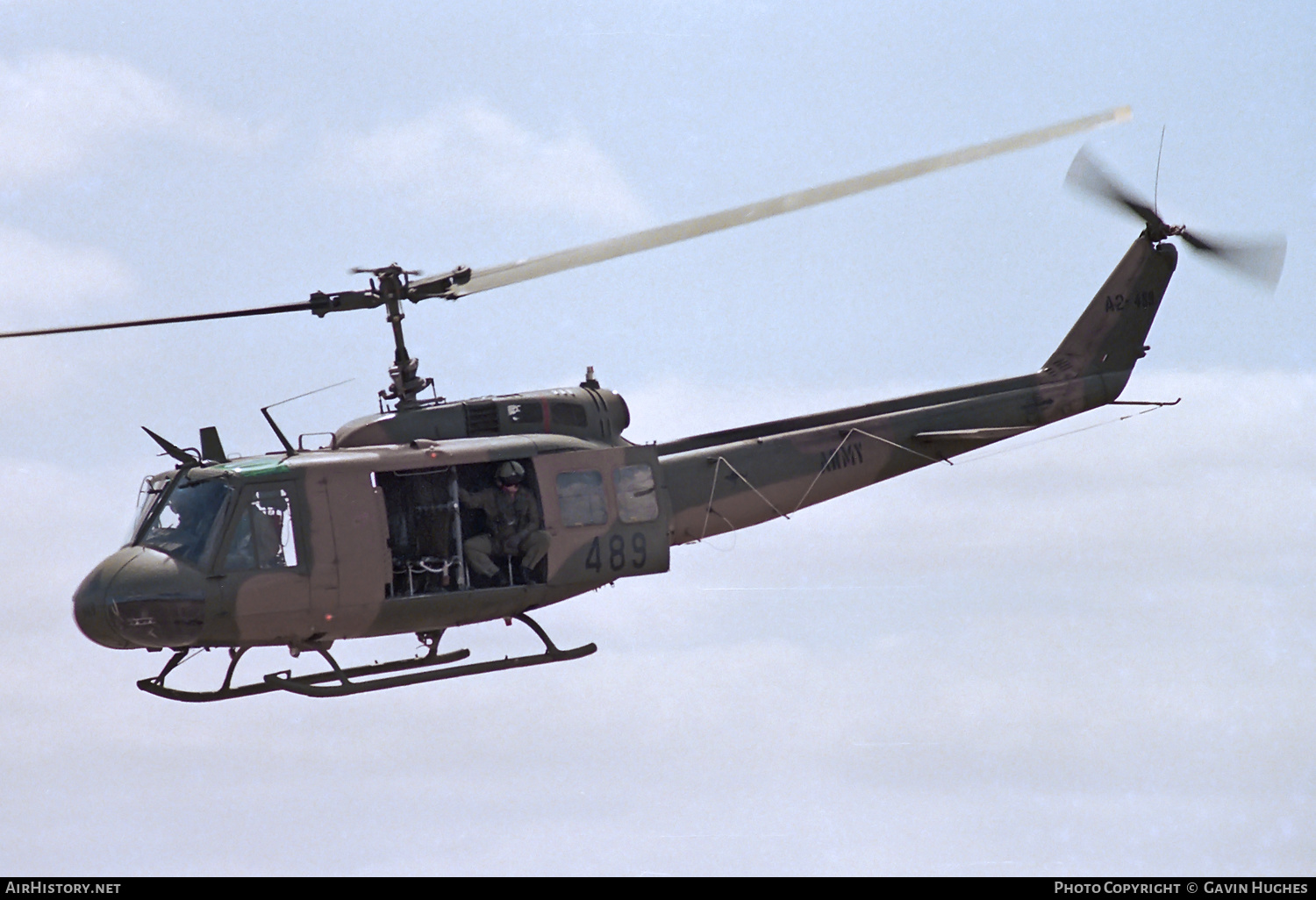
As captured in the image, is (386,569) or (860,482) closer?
(386,569)

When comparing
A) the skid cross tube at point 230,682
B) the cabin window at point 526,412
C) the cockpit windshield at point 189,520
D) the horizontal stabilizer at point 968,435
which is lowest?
the skid cross tube at point 230,682

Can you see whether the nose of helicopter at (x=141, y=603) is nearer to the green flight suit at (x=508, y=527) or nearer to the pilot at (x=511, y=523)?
the green flight suit at (x=508, y=527)

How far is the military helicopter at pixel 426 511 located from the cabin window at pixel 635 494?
2cm

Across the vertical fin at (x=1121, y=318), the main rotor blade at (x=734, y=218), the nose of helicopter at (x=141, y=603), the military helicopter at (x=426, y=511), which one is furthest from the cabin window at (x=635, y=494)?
the vertical fin at (x=1121, y=318)

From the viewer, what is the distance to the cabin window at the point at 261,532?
17.2 m

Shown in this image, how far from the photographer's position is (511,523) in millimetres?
18562

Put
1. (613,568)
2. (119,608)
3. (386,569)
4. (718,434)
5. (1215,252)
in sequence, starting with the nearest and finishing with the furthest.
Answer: (119,608), (386,569), (613,568), (718,434), (1215,252)

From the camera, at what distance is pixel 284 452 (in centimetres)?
1803

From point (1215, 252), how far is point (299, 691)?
1500 cm

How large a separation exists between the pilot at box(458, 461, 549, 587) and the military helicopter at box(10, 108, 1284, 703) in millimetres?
21

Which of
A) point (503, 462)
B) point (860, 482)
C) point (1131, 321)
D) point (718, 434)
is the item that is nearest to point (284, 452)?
point (503, 462)

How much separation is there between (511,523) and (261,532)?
2.89 meters

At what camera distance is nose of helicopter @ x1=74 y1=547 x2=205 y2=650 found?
16703 mm

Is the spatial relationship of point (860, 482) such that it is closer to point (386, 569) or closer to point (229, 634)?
point (386, 569)
